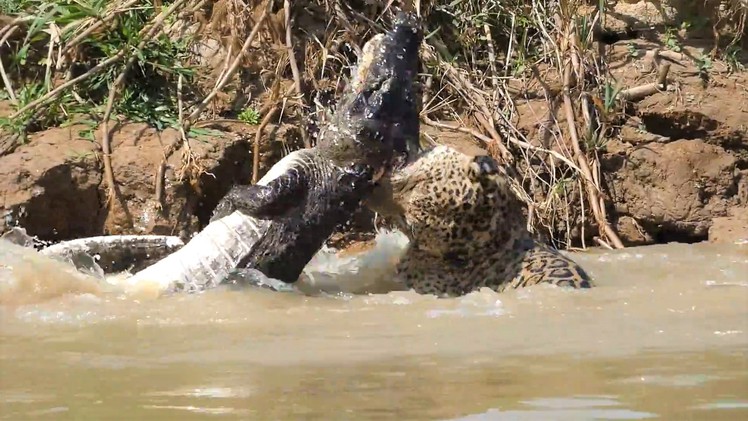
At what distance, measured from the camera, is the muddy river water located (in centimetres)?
263

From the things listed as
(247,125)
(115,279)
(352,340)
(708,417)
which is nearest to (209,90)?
(247,125)

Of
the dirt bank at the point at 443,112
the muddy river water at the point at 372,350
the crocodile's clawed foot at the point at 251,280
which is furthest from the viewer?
the dirt bank at the point at 443,112

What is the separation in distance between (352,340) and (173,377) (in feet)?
2.62

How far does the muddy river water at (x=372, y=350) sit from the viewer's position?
104 inches

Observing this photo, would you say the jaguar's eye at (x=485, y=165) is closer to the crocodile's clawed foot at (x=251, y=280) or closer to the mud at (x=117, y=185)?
the crocodile's clawed foot at (x=251, y=280)

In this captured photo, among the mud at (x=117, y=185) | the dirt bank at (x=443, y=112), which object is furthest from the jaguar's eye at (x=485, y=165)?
the mud at (x=117, y=185)

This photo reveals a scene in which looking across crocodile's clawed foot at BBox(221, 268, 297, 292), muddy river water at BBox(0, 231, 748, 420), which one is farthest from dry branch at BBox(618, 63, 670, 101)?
crocodile's clawed foot at BBox(221, 268, 297, 292)

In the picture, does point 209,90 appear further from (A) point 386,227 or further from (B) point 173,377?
(B) point 173,377

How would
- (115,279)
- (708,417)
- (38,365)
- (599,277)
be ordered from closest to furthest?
(708,417)
(38,365)
(115,279)
(599,277)

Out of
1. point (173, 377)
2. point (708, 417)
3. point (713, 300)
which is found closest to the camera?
point (708, 417)

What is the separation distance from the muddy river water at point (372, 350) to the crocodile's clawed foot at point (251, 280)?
8 cm

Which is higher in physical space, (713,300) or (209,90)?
(209,90)

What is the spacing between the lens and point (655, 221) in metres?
7.06

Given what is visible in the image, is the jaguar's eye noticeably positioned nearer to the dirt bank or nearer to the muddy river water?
the muddy river water
